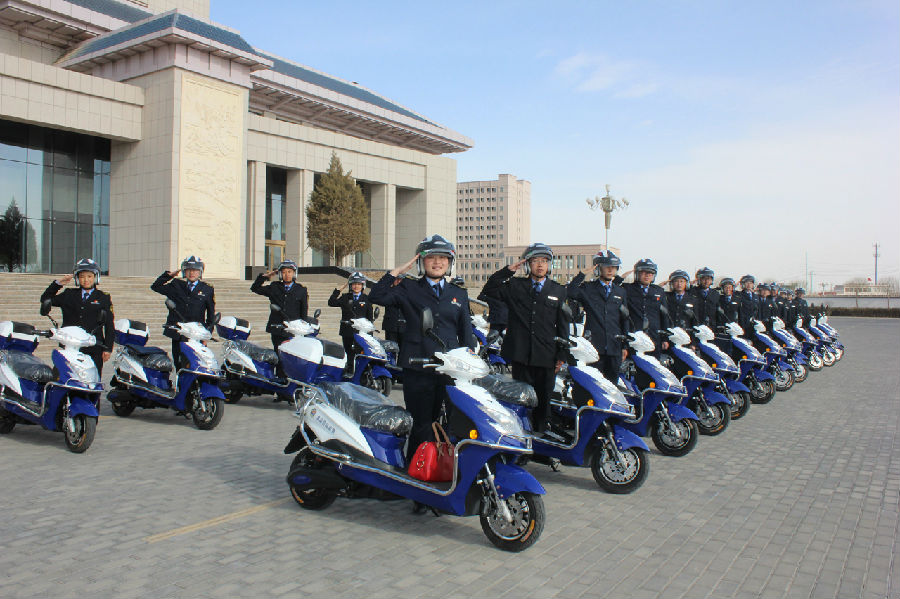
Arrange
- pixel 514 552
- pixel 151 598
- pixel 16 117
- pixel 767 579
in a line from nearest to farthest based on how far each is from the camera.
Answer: pixel 151 598 < pixel 767 579 < pixel 514 552 < pixel 16 117

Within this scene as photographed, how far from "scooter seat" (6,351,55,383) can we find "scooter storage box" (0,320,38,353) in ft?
0.78

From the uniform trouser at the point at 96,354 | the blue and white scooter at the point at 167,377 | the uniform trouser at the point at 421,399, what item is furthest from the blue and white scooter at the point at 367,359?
the uniform trouser at the point at 421,399

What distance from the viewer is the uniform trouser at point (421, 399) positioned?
16.0ft

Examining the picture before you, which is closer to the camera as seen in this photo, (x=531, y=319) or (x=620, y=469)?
(x=620, y=469)

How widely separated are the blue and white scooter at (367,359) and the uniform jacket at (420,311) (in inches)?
198

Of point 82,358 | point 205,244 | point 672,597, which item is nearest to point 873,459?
point 672,597

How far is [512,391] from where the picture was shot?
17.1ft

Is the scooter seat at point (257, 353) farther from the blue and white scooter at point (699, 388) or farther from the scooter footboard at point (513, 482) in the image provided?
the scooter footboard at point (513, 482)

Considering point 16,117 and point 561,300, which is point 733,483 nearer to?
point 561,300

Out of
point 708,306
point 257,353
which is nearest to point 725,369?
point 708,306

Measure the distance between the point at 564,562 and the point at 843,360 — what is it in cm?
1709

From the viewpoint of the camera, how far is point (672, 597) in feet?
11.7

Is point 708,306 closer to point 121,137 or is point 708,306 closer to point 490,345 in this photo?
point 490,345

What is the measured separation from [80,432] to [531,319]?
440 cm
